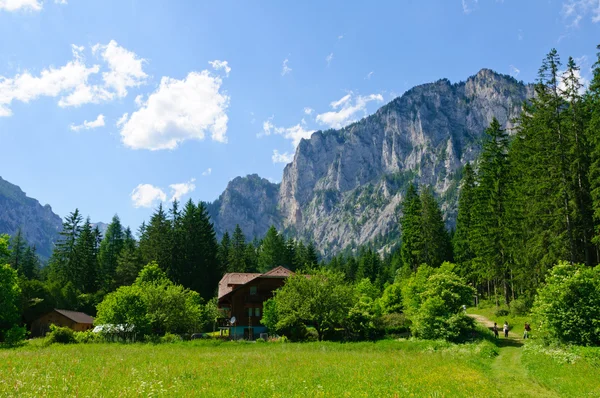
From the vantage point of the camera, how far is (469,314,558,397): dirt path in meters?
15.2

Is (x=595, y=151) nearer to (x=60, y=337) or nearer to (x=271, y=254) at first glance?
(x=60, y=337)

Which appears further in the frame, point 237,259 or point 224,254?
point 224,254

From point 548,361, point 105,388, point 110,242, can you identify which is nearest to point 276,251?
point 110,242

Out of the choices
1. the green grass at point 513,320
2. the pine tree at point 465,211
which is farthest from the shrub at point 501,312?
the pine tree at point 465,211

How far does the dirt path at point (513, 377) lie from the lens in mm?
15234

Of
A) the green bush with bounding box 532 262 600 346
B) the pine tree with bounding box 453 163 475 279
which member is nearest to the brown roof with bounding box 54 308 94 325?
the pine tree with bounding box 453 163 475 279

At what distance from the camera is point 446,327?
31.8m

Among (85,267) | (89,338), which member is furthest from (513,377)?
(85,267)

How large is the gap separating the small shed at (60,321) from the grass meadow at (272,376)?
4252cm

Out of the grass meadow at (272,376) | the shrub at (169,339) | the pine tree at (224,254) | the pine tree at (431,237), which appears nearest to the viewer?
the grass meadow at (272,376)

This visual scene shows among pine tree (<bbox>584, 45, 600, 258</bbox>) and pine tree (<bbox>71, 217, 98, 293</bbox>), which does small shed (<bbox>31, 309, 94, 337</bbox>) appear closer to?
pine tree (<bbox>71, 217, 98, 293</bbox>)

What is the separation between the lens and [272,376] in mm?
15086

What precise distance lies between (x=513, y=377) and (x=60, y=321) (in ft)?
190

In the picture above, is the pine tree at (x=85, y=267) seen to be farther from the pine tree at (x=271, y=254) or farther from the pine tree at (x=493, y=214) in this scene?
the pine tree at (x=493, y=214)
